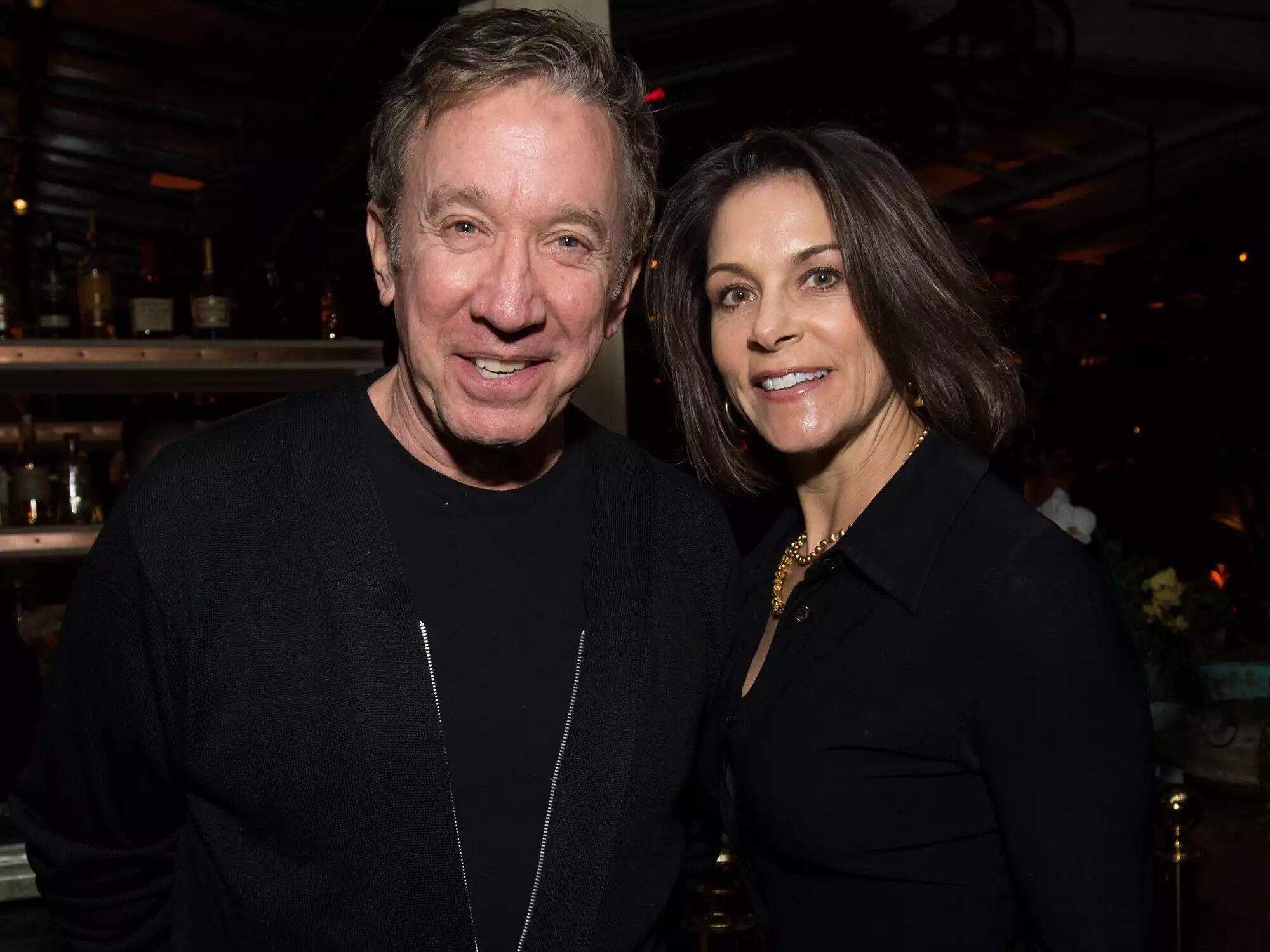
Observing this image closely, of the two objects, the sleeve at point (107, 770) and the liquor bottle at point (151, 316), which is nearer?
the sleeve at point (107, 770)

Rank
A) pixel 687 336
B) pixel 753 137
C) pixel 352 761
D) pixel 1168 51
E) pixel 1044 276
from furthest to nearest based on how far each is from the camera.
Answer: pixel 1168 51, pixel 1044 276, pixel 687 336, pixel 753 137, pixel 352 761

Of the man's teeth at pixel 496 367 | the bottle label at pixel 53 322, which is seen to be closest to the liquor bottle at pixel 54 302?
the bottle label at pixel 53 322

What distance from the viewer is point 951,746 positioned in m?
1.34

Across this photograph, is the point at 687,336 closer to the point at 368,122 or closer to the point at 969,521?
the point at 969,521

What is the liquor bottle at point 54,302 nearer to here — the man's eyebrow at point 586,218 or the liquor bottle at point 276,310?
the liquor bottle at point 276,310

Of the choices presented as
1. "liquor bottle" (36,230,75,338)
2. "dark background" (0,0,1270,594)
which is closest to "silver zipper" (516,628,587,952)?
"dark background" (0,0,1270,594)

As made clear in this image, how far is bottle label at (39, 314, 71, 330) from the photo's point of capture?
3152mm

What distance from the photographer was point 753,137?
1681 mm

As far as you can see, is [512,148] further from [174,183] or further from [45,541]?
[174,183]

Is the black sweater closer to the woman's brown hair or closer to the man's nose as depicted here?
the man's nose

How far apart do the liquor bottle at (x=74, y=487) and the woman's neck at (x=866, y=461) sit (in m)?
2.49

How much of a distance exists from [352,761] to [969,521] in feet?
2.65

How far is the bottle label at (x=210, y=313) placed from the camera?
3.31 metres

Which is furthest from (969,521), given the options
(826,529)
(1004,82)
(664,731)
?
(1004,82)
